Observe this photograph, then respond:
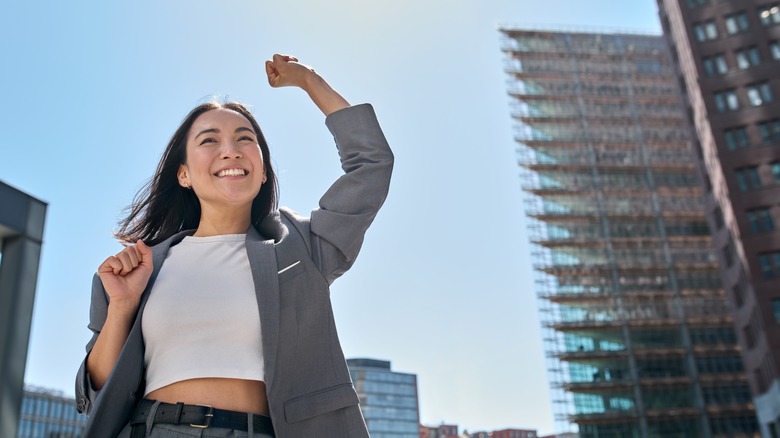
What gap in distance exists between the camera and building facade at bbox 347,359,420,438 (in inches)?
4427

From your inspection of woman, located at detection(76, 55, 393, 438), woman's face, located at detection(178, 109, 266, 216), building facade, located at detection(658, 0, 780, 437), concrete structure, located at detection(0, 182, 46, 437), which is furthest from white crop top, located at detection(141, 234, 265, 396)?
building facade, located at detection(658, 0, 780, 437)

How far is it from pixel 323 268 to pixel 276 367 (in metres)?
0.39

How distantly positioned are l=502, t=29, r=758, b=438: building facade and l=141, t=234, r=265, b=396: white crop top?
58510 millimetres

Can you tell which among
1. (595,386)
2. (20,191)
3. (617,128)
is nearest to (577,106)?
(617,128)

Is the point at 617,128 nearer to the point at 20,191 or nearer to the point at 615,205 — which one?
the point at 615,205

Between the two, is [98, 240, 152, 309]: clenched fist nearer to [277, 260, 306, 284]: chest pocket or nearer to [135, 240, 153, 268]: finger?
[135, 240, 153, 268]: finger

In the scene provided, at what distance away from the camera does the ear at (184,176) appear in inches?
108

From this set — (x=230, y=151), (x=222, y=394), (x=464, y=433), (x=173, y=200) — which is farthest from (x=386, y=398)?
(x=222, y=394)

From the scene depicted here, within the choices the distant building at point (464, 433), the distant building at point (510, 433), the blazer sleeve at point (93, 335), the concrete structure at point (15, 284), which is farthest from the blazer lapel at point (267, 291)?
the distant building at point (510, 433)

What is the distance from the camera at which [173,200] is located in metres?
2.86

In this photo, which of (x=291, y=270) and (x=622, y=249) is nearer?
(x=291, y=270)

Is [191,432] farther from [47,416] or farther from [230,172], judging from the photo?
[47,416]

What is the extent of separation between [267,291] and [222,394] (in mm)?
303

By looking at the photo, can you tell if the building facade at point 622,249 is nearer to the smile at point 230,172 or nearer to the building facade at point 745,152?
the building facade at point 745,152
